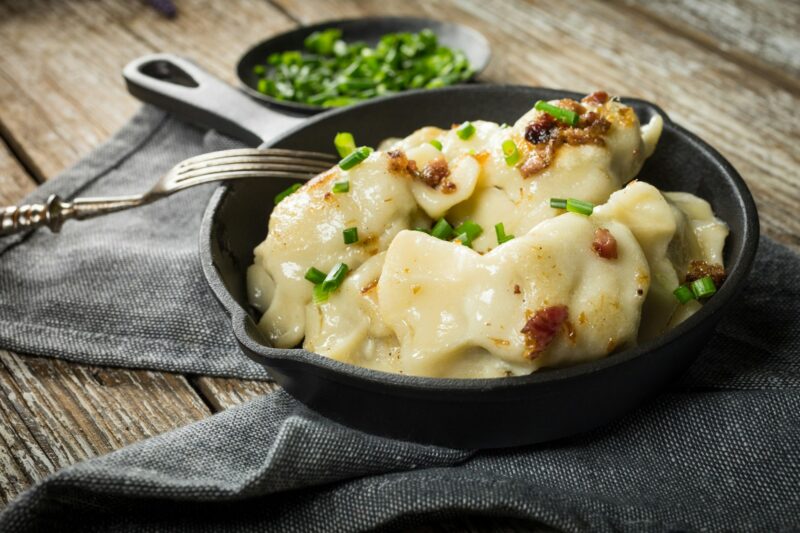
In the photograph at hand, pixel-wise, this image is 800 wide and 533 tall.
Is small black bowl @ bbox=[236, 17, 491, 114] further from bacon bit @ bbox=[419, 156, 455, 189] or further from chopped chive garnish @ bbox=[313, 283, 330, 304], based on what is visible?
chopped chive garnish @ bbox=[313, 283, 330, 304]

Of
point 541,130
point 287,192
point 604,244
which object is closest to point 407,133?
point 287,192

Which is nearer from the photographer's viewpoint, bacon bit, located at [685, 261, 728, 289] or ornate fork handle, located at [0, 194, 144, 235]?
bacon bit, located at [685, 261, 728, 289]

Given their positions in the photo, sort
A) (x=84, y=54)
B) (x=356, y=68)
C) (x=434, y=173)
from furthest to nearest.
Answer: (x=84, y=54) < (x=356, y=68) < (x=434, y=173)

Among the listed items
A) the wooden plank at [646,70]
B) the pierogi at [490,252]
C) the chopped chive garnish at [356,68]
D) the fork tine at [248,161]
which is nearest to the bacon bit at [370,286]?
the pierogi at [490,252]

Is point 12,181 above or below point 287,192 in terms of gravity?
below

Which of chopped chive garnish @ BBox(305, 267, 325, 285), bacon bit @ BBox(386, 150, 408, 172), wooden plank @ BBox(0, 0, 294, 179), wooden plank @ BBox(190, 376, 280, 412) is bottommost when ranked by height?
wooden plank @ BBox(190, 376, 280, 412)

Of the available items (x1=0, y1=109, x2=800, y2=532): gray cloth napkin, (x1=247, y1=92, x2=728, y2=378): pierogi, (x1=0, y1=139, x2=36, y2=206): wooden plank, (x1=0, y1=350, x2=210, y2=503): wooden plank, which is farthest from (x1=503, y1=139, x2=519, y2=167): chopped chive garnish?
(x1=0, y1=139, x2=36, y2=206): wooden plank

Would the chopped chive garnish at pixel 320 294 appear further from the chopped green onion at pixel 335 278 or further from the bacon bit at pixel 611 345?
the bacon bit at pixel 611 345

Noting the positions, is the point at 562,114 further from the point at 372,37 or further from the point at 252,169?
the point at 372,37
